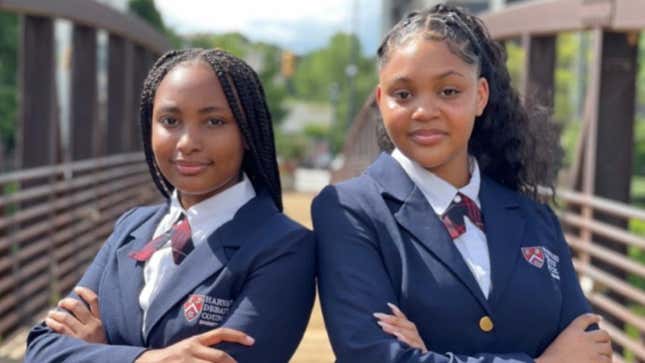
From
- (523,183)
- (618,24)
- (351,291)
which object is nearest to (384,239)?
(351,291)

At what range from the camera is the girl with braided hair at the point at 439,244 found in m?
1.94

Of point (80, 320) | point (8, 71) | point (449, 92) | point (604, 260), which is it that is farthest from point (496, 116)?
point (8, 71)

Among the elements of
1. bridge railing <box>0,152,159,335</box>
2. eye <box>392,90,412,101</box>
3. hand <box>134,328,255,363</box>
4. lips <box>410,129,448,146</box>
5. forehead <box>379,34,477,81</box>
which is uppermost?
forehead <box>379,34,477,81</box>

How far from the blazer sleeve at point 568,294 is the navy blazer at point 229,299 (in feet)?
1.55

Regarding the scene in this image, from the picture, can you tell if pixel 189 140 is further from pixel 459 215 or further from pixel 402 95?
pixel 459 215

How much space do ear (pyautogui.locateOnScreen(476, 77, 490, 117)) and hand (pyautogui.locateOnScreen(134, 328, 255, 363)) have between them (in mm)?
625

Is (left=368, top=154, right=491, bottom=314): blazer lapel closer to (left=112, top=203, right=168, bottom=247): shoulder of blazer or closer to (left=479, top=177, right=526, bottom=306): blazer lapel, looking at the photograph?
(left=479, top=177, right=526, bottom=306): blazer lapel

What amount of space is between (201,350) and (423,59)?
2.13 ft

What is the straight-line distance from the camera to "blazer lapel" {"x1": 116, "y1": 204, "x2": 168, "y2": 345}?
200 cm

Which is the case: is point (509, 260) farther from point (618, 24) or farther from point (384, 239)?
point (618, 24)

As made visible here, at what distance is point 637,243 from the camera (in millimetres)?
4680

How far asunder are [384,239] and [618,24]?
3.39m

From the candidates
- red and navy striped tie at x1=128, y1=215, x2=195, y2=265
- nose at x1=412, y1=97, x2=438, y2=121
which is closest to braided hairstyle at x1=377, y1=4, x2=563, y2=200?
nose at x1=412, y1=97, x2=438, y2=121

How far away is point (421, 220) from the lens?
2.03 m
